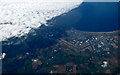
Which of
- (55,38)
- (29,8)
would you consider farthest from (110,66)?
(29,8)

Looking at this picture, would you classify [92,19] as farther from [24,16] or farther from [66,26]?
[24,16]

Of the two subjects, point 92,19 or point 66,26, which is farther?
point 92,19

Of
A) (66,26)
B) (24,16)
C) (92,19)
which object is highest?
(24,16)

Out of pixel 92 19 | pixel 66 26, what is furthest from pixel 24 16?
pixel 92 19

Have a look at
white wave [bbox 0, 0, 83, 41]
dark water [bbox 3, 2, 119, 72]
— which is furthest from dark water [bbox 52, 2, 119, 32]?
white wave [bbox 0, 0, 83, 41]

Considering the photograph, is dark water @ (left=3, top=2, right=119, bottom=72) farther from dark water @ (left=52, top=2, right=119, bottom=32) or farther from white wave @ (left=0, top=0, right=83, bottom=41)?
white wave @ (left=0, top=0, right=83, bottom=41)

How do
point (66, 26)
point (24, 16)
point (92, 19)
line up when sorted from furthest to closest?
point (24, 16), point (92, 19), point (66, 26)

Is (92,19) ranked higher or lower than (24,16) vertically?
lower

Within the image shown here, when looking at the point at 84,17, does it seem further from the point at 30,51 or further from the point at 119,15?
the point at 30,51
